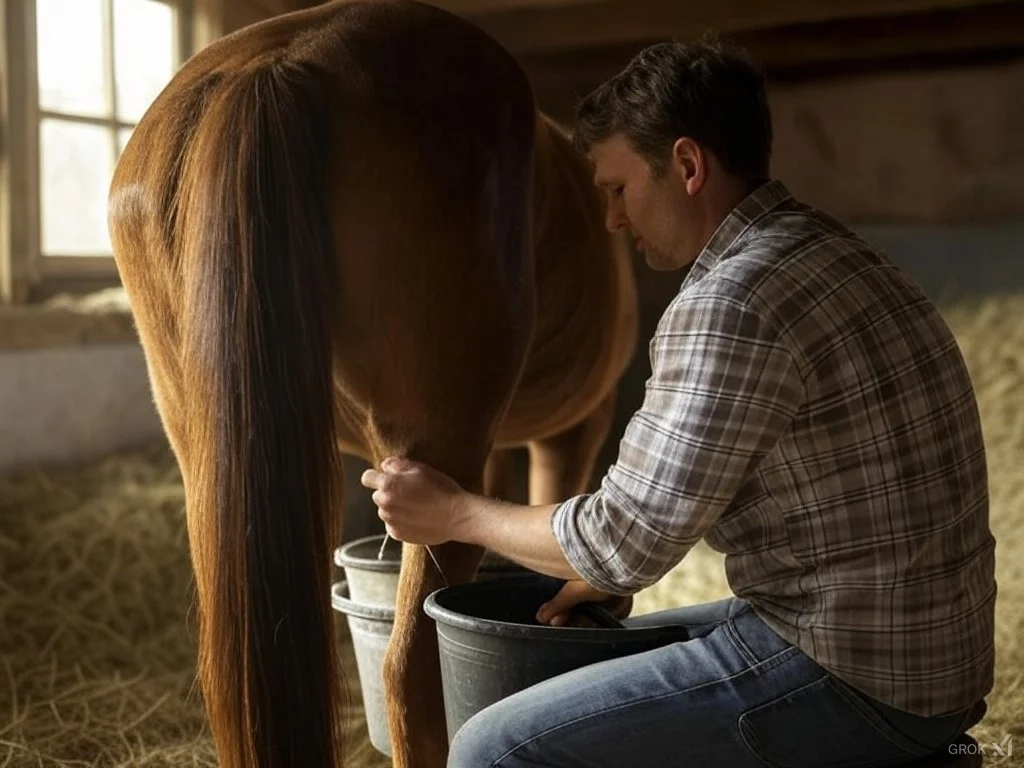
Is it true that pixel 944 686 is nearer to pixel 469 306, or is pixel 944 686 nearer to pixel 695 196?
pixel 695 196

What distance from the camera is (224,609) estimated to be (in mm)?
1101

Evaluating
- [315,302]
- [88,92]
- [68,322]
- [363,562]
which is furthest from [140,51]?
[315,302]

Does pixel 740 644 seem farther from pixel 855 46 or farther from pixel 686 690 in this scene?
pixel 855 46

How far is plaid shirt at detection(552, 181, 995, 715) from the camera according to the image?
0.97 metres

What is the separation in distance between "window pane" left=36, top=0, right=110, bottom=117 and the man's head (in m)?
1.86

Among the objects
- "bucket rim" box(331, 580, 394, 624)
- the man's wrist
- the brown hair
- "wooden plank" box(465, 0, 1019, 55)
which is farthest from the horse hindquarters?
"wooden plank" box(465, 0, 1019, 55)

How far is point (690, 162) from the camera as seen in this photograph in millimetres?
1140

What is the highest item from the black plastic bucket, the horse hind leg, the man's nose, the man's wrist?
the man's nose

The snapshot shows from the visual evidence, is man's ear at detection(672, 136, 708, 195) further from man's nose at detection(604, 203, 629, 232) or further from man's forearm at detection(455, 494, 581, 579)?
man's forearm at detection(455, 494, 581, 579)

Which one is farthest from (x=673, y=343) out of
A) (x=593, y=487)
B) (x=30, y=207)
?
(x=593, y=487)

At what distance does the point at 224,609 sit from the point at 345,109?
0.57 metres

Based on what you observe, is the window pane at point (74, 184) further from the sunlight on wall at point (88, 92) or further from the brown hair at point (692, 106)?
the brown hair at point (692, 106)

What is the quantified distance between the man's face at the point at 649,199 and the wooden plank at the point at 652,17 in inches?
62.3

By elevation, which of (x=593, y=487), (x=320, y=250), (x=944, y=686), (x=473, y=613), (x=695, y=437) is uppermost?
(x=320, y=250)
